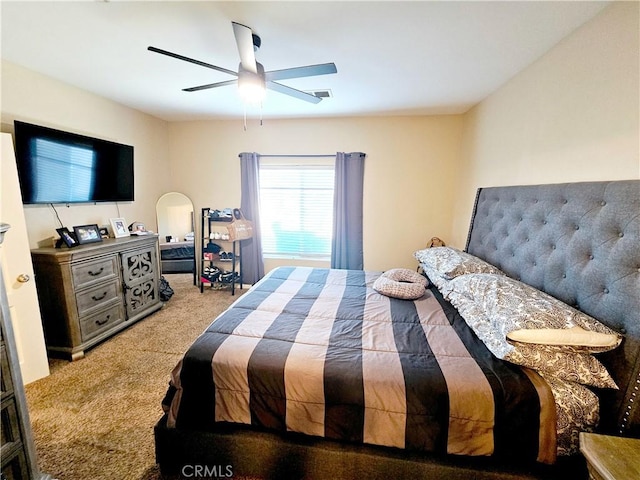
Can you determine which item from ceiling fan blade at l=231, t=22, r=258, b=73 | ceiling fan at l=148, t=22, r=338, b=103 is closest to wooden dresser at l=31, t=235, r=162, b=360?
ceiling fan at l=148, t=22, r=338, b=103

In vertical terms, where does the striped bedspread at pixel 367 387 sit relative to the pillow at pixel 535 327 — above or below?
below

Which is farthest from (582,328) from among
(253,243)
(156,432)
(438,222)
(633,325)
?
(253,243)

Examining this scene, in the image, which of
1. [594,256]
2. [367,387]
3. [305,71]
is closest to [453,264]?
[594,256]

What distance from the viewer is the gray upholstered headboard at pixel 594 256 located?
1116 mm

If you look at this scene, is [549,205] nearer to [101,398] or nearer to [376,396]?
[376,396]

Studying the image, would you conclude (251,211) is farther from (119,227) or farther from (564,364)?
(564,364)

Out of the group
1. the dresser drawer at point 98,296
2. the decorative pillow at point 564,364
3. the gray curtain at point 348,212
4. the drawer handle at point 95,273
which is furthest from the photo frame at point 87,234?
the decorative pillow at point 564,364

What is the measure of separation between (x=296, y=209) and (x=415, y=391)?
10.3 feet

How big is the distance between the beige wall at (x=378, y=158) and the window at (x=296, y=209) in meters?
0.28

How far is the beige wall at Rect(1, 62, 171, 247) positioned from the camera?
2.24 meters

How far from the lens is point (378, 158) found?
361cm

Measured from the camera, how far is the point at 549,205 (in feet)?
5.57

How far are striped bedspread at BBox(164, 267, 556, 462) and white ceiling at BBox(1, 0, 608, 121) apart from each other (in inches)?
71.8
